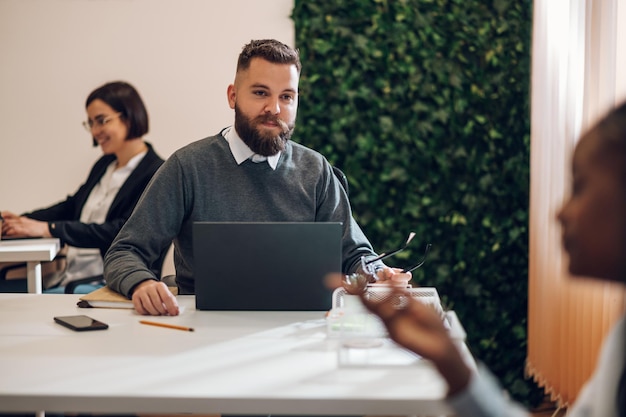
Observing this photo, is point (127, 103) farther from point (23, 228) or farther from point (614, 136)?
point (614, 136)

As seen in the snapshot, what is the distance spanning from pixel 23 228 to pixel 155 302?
168 cm

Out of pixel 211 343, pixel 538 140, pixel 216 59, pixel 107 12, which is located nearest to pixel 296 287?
pixel 211 343

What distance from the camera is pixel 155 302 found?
192 cm

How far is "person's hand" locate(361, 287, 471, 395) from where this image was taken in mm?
995

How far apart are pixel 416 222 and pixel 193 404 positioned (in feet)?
9.12

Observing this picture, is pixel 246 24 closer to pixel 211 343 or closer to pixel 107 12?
pixel 107 12

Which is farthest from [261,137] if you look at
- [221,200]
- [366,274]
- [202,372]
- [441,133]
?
[441,133]

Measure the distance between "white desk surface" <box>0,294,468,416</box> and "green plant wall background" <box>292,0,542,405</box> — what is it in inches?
85.2

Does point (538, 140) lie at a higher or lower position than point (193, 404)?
higher

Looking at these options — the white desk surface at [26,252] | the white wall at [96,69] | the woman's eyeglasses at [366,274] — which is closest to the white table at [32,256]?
the white desk surface at [26,252]

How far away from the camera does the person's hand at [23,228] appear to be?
3.36m

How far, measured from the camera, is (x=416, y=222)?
157 inches

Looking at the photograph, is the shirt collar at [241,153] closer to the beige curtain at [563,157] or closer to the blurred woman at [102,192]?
A: the beige curtain at [563,157]

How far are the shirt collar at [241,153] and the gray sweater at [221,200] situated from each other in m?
0.01
